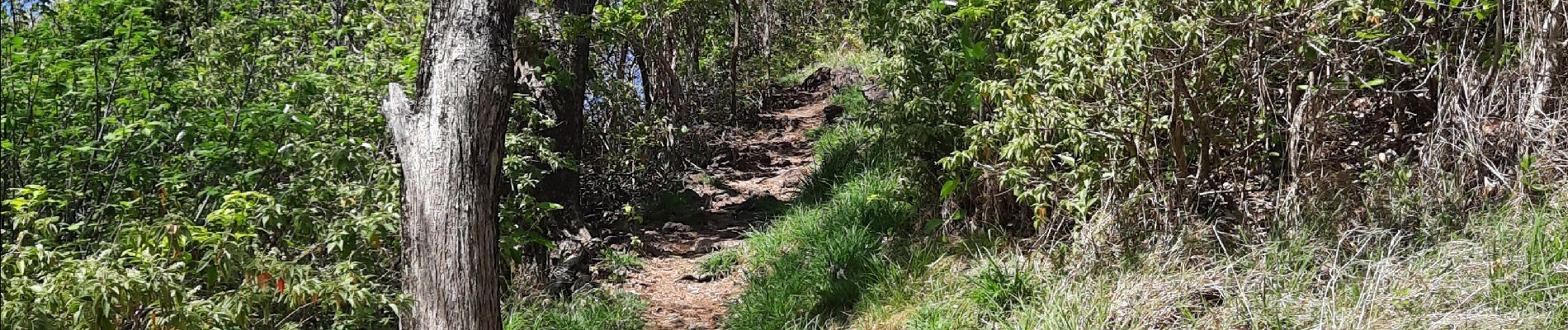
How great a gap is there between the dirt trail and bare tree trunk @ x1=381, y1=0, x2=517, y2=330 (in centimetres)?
226

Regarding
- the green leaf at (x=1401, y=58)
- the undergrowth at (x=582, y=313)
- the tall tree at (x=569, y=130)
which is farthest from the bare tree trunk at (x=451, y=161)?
the green leaf at (x=1401, y=58)

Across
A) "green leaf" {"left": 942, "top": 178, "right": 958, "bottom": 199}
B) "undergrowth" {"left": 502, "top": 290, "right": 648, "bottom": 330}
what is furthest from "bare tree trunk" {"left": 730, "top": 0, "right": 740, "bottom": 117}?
"green leaf" {"left": 942, "top": 178, "right": 958, "bottom": 199}

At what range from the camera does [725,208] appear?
31.8 feet

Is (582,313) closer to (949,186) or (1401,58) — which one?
(949,186)

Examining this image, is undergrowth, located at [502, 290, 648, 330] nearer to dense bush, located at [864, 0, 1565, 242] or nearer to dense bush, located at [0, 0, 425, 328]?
dense bush, located at [0, 0, 425, 328]

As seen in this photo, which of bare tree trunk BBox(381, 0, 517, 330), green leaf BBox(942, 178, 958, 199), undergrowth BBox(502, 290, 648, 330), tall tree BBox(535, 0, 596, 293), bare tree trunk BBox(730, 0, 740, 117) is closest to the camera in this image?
bare tree trunk BBox(381, 0, 517, 330)

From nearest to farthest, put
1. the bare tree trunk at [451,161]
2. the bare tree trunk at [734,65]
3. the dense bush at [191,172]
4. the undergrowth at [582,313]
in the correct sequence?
the dense bush at [191,172], the bare tree trunk at [451,161], the undergrowth at [582,313], the bare tree trunk at [734,65]

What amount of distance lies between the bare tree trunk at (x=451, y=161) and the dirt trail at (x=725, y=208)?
7.42 feet

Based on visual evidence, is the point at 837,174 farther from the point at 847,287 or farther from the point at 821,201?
the point at 847,287

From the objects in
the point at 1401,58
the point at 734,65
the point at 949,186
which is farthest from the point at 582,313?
the point at 734,65

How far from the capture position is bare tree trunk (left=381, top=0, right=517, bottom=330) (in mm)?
4500

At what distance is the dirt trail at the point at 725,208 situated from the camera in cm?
720

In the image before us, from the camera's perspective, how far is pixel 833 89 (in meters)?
14.3

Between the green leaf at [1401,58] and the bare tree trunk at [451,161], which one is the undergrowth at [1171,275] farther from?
the bare tree trunk at [451,161]
